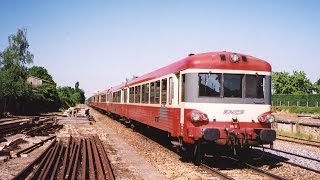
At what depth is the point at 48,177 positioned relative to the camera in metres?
9.73

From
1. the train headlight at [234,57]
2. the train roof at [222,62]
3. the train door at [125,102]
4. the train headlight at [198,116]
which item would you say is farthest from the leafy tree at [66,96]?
the train headlight at [198,116]

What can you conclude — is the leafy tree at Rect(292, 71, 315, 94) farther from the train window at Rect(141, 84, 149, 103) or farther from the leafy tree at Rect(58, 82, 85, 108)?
the train window at Rect(141, 84, 149, 103)

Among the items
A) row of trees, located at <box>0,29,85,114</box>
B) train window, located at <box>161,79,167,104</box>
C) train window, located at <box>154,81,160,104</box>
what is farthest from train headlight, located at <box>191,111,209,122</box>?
row of trees, located at <box>0,29,85,114</box>

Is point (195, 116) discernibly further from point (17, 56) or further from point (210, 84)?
point (17, 56)

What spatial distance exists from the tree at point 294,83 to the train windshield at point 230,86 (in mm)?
89681

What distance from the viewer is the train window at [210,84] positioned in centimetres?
1113

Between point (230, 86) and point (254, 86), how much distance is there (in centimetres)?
72

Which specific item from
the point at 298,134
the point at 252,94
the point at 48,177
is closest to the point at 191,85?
the point at 252,94

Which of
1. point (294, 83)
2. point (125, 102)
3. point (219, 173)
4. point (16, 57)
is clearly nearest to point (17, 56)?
point (16, 57)

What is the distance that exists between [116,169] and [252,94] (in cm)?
428

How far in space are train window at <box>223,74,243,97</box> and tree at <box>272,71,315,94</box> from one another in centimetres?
8989

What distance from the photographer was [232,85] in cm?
1131

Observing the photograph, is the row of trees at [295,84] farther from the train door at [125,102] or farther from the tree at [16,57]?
the train door at [125,102]

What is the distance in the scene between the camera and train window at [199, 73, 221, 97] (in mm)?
11133
